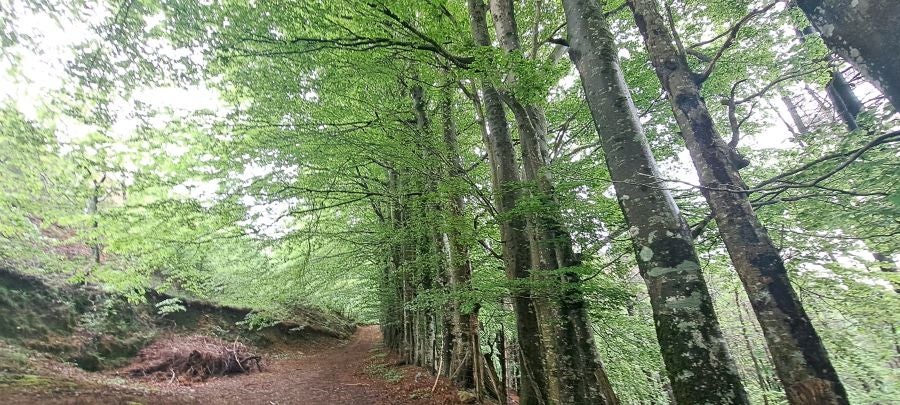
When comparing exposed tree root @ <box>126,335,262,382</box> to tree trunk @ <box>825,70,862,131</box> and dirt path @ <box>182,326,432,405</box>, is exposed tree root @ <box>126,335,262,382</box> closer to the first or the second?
dirt path @ <box>182,326,432,405</box>

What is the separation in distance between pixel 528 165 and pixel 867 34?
362 centimetres

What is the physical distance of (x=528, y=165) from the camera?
5.02 metres

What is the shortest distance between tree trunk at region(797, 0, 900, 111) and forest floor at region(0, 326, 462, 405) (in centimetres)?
670

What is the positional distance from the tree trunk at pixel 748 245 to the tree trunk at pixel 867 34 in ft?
4.71

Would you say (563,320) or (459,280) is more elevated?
(459,280)

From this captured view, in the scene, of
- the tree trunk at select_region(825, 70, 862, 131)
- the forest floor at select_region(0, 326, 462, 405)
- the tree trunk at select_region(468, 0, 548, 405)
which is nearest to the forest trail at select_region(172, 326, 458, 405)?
the forest floor at select_region(0, 326, 462, 405)

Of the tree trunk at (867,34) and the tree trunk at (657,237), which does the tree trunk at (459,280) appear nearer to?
the tree trunk at (657,237)

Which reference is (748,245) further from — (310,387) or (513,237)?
(310,387)

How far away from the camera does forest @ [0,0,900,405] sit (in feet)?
9.78

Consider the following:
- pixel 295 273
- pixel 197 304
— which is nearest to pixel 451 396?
pixel 295 273

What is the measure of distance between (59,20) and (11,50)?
45.7 inches

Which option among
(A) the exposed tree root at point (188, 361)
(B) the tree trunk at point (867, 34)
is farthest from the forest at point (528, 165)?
(A) the exposed tree root at point (188, 361)

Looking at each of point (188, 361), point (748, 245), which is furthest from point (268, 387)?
point (748, 245)

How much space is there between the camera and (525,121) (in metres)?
4.98
